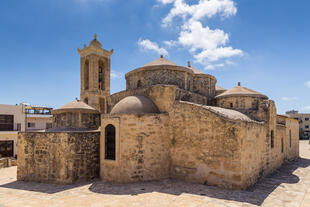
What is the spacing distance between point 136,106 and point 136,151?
178 centimetres

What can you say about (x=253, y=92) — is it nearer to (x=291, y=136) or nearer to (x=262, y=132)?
(x=262, y=132)

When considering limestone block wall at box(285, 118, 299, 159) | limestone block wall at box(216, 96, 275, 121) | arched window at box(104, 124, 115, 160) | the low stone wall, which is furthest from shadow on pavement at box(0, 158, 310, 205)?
limestone block wall at box(285, 118, 299, 159)

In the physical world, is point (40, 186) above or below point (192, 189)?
below

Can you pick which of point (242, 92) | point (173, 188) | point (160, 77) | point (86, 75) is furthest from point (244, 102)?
point (86, 75)

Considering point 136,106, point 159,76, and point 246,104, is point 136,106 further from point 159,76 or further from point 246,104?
point 246,104

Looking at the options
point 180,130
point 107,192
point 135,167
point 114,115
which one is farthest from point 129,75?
point 107,192

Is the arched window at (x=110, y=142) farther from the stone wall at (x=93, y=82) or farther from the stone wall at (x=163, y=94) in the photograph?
the stone wall at (x=93, y=82)

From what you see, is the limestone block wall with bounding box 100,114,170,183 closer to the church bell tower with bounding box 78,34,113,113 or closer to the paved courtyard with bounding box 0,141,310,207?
the paved courtyard with bounding box 0,141,310,207

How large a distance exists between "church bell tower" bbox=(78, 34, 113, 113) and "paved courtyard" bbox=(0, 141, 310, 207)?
9073mm

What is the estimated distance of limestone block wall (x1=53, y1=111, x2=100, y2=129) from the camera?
1072 centimetres

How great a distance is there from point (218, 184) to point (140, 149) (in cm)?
308

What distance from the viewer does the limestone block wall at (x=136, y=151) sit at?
26.5ft

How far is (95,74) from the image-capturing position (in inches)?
660

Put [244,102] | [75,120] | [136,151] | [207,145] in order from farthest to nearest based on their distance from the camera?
[244,102], [75,120], [136,151], [207,145]
